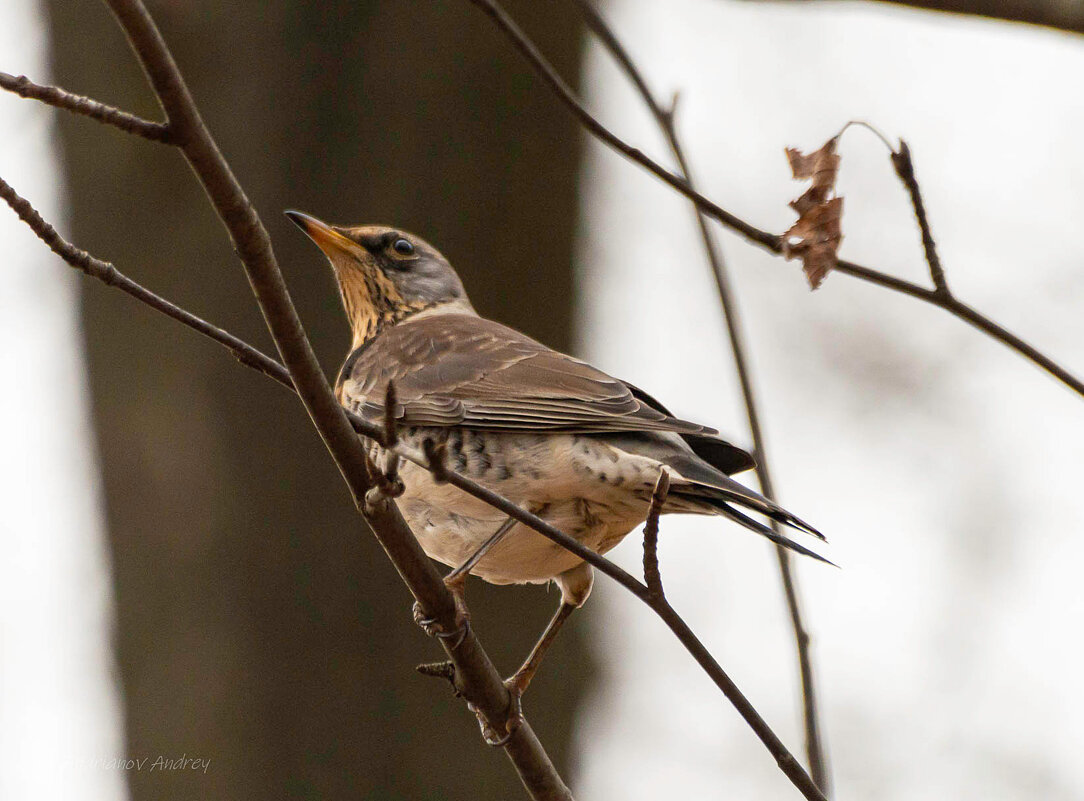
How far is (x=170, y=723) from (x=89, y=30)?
339 centimetres

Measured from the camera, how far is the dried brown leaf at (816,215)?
101 inches

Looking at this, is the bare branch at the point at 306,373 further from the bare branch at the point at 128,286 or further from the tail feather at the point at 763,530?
the tail feather at the point at 763,530

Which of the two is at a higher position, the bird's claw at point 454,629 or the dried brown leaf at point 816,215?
the dried brown leaf at point 816,215

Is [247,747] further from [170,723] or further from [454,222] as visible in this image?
[454,222]

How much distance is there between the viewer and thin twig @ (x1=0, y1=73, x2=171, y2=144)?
2047 millimetres

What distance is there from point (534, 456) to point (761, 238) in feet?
4.71

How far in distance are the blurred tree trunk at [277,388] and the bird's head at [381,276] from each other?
266 millimetres

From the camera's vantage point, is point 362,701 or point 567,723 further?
point 567,723

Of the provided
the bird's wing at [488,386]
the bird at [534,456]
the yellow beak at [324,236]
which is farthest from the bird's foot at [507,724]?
the yellow beak at [324,236]

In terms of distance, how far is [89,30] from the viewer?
245 inches

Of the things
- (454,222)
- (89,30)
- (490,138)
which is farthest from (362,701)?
(89,30)

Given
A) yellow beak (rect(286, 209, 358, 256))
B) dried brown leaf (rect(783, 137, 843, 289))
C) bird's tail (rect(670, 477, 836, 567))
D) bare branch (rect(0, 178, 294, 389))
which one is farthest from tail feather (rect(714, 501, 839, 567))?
yellow beak (rect(286, 209, 358, 256))

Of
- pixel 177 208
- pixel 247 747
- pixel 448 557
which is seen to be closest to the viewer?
pixel 448 557

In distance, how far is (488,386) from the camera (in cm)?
404
